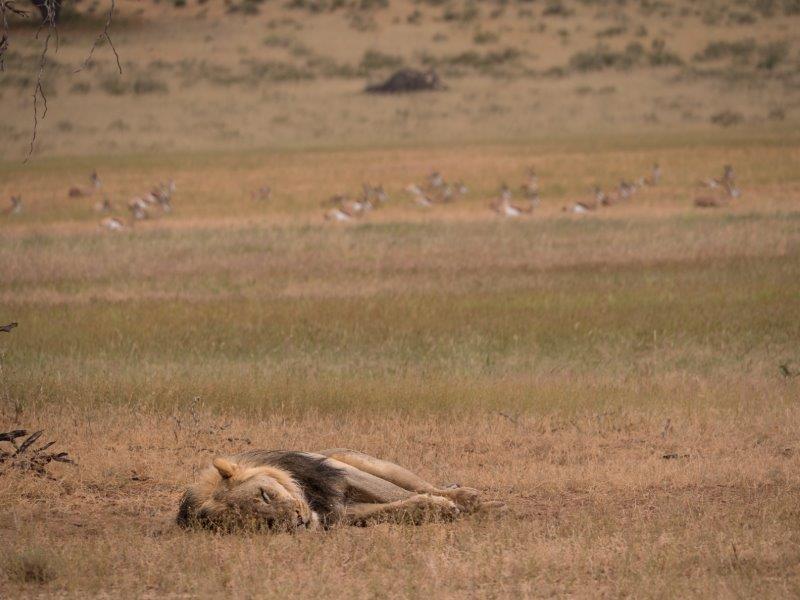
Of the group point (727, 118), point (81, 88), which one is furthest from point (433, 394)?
point (81, 88)

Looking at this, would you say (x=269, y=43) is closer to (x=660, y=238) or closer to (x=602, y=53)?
(x=602, y=53)

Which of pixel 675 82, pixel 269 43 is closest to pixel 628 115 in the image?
pixel 675 82

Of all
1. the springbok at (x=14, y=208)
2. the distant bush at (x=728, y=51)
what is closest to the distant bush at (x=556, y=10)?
the distant bush at (x=728, y=51)

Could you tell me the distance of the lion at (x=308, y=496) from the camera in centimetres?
752

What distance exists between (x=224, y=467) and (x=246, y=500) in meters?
0.22

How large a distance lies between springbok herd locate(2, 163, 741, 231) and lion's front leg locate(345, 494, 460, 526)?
749 inches

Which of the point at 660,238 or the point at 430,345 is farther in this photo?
the point at 660,238

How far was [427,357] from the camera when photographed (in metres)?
13.6

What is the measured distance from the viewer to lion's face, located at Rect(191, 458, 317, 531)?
7.48 metres

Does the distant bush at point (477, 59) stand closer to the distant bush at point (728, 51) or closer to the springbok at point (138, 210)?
the distant bush at point (728, 51)

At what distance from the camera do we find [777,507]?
7977 millimetres

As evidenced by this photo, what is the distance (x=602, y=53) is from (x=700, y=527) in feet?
155

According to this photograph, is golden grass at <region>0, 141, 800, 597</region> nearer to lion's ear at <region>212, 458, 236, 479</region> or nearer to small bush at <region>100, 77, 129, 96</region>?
lion's ear at <region>212, 458, 236, 479</region>

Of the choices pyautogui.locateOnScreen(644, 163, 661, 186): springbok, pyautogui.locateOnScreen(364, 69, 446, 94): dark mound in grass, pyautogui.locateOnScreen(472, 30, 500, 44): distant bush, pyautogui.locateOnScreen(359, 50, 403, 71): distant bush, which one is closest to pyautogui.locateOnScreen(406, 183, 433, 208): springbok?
pyautogui.locateOnScreen(644, 163, 661, 186): springbok
